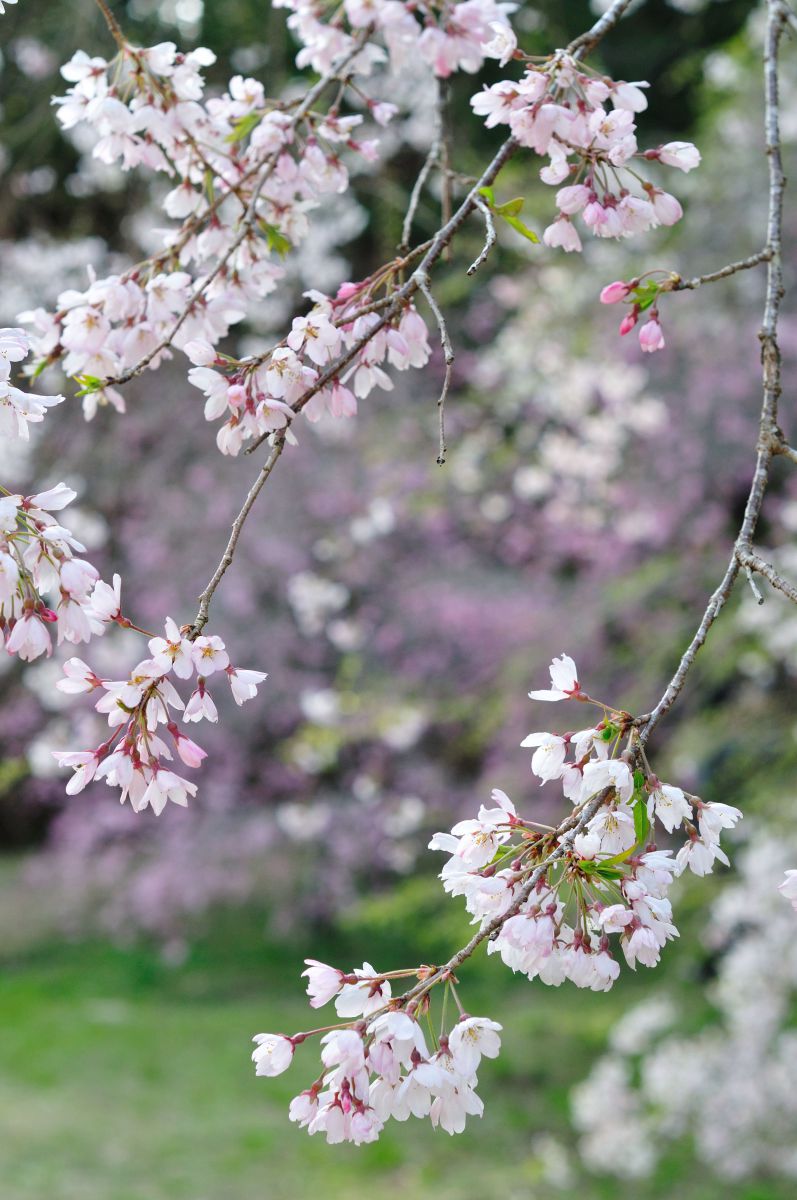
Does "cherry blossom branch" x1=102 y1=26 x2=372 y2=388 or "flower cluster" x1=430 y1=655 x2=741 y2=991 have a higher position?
"cherry blossom branch" x1=102 y1=26 x2=372 y2=388

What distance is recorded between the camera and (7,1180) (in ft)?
13.5

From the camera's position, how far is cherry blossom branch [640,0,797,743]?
84cm

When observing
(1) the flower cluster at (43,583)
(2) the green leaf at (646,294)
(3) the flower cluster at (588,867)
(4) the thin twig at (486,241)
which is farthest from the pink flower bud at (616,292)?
(1) the flower cluster at (43,583)

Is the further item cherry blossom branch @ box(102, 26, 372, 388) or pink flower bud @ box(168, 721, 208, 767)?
cherry blossom branch @ box(102, 26, 372, 388)

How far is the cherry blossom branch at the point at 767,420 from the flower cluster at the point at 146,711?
0.94 feet

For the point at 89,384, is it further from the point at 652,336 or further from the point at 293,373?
the point at 652,336

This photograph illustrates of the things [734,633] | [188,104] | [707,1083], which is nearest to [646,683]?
[734,633]

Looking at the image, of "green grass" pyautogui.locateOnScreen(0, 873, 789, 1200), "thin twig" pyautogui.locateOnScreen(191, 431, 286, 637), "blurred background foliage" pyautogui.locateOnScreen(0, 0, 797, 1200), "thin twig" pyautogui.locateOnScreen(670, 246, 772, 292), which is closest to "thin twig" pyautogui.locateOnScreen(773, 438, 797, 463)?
"thin twig" pyautogui.locateOnScreen(670, 246, 772, 292)

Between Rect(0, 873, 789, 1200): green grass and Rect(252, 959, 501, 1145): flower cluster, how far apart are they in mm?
2891

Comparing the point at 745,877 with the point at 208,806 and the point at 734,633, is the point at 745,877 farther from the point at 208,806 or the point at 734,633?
the point at 208,806

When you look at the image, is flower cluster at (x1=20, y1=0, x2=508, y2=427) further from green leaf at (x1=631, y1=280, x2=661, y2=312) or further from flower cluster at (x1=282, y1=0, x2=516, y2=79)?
green leaf at (x1=631, y1=280, x2=661, y2=312)

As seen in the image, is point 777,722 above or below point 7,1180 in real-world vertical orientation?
above

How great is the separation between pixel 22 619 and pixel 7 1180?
3.81 m

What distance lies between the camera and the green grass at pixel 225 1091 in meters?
4.26
